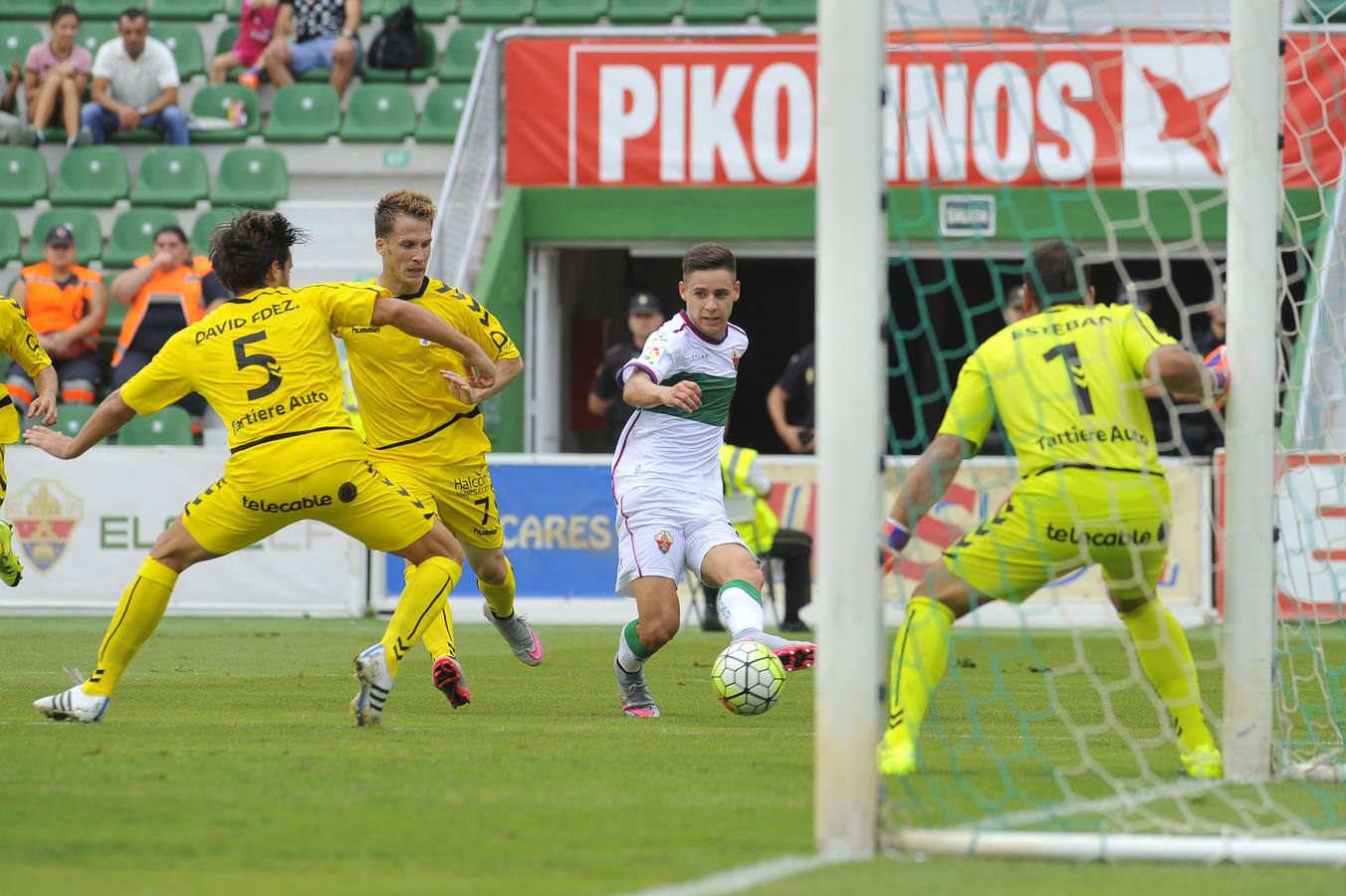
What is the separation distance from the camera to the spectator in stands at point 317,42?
1947 centimetres

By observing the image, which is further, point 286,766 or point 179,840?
point 286,766

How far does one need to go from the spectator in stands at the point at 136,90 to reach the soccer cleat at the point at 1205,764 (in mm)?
15171

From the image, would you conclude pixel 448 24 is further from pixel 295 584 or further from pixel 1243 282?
pixel 1243 282

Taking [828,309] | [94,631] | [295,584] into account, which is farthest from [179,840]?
[295,584]

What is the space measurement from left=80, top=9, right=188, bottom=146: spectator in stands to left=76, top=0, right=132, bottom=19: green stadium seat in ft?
4.67

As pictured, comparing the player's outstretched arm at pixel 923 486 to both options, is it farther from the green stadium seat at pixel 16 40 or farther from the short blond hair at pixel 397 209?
the green stadium seat at pixel 16 40

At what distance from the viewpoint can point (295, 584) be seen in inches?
571

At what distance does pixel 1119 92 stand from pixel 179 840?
13.5 m

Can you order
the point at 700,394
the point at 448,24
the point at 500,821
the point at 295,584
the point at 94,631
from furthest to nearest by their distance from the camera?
the point at 448,24 → the point at 295,584 → the point at 94,631 → the point at 700,394 → the point at 500,821

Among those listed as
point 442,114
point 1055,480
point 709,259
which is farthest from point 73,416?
point 1055,480

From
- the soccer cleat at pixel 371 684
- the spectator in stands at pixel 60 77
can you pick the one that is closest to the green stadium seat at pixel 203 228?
the spectator in stands at pixel 60 77

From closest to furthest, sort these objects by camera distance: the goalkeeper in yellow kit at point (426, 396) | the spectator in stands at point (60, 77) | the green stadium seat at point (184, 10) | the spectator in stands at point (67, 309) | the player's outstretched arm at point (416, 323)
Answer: the player's outstretched arm at point (416, 323), the goalkeeper in yellow kit at point (426, 396), the spectator in stands at point (67, 309), the spectator in stands at point (60, 77), the green stadium seat at point (184, 10)

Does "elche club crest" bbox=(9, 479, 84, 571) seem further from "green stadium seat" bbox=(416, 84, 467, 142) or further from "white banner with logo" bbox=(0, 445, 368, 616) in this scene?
"green stadium seat" bbox=(416, 84, 467, 142)

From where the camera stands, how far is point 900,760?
6008mm
